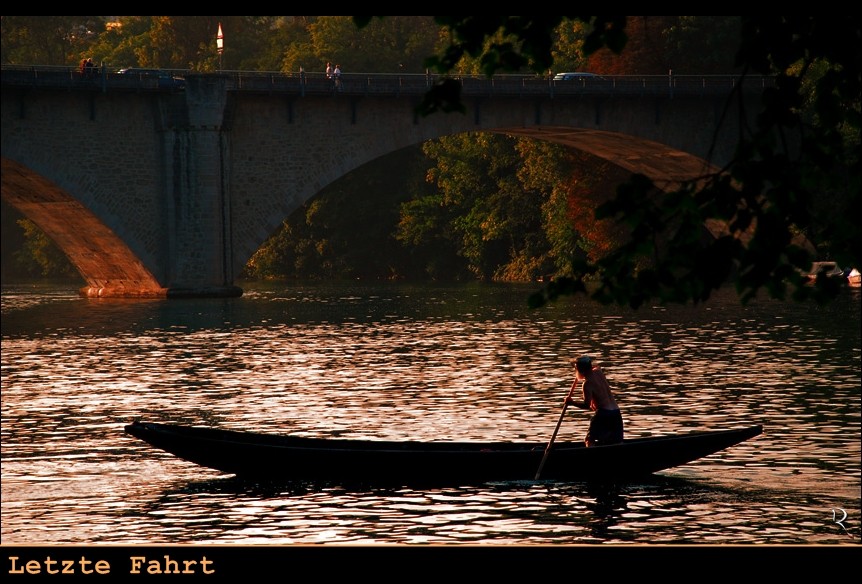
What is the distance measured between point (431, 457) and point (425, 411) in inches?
338

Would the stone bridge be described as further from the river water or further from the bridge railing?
the river water

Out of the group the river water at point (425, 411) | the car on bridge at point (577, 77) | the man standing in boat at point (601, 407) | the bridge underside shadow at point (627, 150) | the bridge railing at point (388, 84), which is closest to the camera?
the river water at point (425, 411)

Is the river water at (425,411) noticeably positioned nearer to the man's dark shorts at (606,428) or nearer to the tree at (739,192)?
the man's dark shorts at (606,428)

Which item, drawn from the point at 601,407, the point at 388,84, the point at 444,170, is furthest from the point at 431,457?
the point at 444,170

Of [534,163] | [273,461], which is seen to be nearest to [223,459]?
[273,461]

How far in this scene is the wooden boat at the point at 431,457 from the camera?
60.5 ft

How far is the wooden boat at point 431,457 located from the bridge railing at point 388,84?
38.7 metres

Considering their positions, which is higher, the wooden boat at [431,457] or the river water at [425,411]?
the wooden boat at [431,457]

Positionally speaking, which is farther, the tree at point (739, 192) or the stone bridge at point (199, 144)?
the stone bridge at point (199, 144)

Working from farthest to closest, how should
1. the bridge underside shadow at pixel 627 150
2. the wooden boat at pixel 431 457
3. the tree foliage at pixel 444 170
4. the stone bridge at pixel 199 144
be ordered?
the tree foliage at pixel 444 170
the bridge underside shadow at pixel 627 150
the stone bridge at pixel 199 144
the wooden boat at pixel 431 457

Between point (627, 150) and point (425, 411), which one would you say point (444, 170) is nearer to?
point (627, 150)

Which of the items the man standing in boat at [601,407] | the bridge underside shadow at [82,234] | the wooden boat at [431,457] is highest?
the man standing in boat at [601,407]

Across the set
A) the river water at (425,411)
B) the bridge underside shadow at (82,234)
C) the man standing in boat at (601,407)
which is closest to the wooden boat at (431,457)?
the river water at (425,411)

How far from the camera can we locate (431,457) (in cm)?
1833
